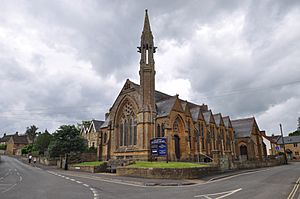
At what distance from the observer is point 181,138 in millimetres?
39031

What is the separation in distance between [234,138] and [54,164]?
145ft

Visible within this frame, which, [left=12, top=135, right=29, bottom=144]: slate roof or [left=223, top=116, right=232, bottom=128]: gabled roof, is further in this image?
[left=12, top=135, right=29, bottom=144]: slate roof

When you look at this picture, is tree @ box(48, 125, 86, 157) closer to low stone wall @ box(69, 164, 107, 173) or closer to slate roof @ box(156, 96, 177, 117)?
low stone wall @ box(69, 164, 107, 173)

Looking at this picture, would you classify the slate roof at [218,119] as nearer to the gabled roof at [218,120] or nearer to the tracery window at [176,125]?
the gabled roof at [218,120]

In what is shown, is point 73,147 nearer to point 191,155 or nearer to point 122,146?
point 122,146

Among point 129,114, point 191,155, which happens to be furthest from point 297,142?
point 129,114

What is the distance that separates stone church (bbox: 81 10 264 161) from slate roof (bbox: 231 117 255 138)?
20395 mm

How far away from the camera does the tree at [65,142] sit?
40.8m

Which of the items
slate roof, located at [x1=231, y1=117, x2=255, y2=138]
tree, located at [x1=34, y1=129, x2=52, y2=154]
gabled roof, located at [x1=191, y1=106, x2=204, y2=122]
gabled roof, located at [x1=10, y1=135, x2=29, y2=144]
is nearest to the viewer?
gabled roof, located at [x1=191, y1=106, x2=204, y2=122]

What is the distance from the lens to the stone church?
117 ft

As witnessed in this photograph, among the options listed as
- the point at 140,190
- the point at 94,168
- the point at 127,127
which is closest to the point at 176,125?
the point at 127,127

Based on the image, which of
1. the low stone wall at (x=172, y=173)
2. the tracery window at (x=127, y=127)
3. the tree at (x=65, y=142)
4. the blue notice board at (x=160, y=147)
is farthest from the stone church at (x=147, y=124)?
the low stone wall at (x=172, y=173)

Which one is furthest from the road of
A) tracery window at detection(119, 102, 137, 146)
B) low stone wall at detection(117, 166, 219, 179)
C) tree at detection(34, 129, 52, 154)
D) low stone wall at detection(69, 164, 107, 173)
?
tree at detection(34, 129, 52, 154)

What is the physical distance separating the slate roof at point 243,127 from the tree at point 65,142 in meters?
41.5
